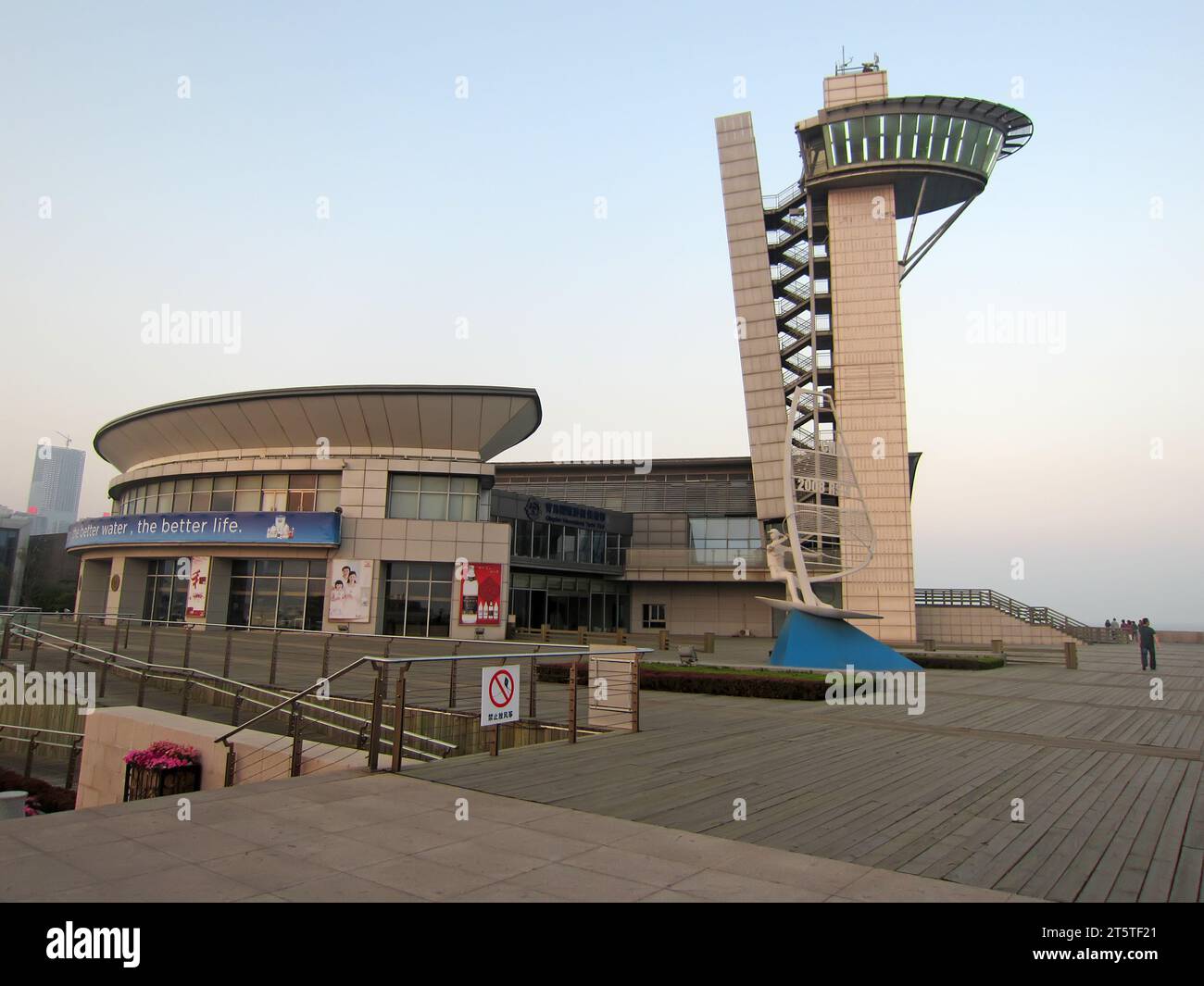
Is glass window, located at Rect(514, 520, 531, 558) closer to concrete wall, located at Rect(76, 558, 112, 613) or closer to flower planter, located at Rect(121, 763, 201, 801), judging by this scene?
concrete wall, located at Rect(76, 558, 112, 613)

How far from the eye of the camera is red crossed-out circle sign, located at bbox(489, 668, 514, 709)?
32.4 ft

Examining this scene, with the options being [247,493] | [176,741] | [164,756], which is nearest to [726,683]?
[176,741]

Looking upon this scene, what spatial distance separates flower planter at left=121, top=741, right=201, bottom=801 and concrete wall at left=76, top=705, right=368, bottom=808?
226 millimetres

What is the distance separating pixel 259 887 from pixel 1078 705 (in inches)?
705

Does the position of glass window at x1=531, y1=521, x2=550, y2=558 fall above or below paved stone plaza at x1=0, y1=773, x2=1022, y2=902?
above

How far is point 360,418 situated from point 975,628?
42.0 m

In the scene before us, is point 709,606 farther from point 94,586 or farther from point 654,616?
point 94,586

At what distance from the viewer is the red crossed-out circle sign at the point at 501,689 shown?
9.88 m

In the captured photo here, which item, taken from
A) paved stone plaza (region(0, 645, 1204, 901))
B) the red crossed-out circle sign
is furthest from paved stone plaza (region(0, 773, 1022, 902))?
the red crossed-out circle sign

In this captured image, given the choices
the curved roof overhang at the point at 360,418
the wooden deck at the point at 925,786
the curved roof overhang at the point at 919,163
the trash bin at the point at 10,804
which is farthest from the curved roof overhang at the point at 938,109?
the trash bin at the point at 10,804

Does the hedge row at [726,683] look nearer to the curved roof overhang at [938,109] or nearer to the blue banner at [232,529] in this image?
the blue banner at [232,529]

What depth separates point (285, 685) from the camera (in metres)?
17.3

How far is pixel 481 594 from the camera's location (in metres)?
39.5
